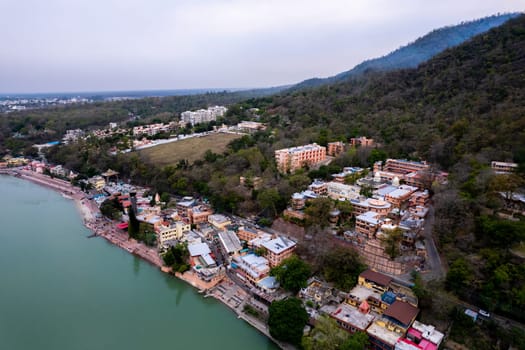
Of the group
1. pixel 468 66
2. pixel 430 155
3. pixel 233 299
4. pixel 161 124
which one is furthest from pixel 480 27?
pixel 233 299

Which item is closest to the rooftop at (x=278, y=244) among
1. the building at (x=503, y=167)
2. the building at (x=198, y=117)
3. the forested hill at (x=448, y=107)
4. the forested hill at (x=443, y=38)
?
the building at (x=503, y=167)

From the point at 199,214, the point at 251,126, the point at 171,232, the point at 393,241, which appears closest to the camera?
the point at 393,241

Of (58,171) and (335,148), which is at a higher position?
(335,148)

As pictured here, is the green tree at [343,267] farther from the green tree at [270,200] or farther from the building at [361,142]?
the building at [361,142]

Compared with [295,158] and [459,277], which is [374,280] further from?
[295,158]

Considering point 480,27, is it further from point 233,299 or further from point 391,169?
point 233,299

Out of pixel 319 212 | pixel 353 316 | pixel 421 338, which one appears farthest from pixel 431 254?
pixel 319 212

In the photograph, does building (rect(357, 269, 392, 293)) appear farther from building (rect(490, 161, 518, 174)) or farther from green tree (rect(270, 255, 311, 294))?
building (rect(490, 161, 518, 174))
